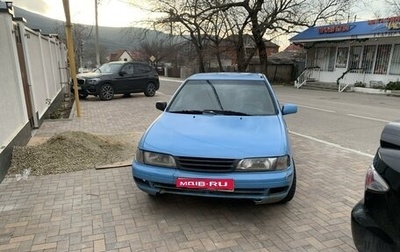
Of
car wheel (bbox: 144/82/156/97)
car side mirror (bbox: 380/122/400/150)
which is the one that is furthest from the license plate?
Result: car wheel (bbox: 144/82/156/97)

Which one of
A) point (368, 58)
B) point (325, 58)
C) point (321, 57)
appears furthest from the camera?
point (321, 57)

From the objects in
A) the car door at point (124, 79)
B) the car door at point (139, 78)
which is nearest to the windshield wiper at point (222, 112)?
the car door at point (124, 79)

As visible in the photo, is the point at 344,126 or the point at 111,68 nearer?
the point at 344,126

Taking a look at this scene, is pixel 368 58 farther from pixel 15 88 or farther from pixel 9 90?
pixel 9 90

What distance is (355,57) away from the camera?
2253 centimetres

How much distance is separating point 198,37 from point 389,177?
2849 centimetres

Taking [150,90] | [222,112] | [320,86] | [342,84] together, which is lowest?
[320,86]

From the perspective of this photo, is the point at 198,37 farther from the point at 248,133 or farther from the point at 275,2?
the point at 248,133

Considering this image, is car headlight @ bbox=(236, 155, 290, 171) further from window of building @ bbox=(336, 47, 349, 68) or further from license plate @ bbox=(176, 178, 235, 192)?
window of building @ bbox=(336, 47, 349, 68)

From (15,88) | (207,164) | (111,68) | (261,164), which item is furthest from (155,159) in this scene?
(111,68)

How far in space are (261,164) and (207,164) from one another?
55 cm

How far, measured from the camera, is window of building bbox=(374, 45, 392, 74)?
66.6 feet

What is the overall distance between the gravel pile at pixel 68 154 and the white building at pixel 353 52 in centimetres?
1918

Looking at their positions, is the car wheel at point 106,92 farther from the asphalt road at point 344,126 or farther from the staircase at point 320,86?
the staircase at point 320,86
